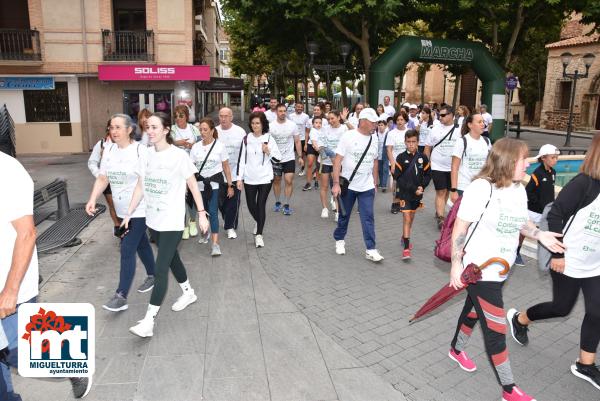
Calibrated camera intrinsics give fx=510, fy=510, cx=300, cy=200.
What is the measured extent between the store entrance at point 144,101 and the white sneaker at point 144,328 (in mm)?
16461

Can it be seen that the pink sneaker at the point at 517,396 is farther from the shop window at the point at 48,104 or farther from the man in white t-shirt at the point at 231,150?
the shop window at the point at 48,104

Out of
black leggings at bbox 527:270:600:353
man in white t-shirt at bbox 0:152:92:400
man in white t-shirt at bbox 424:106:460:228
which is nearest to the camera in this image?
man in white t-shirt at bbox 0:152:92:400

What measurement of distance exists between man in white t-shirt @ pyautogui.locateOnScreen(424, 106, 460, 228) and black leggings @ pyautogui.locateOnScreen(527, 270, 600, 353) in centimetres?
442

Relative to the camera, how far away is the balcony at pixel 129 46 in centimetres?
1939

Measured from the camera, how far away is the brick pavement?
3863 mm

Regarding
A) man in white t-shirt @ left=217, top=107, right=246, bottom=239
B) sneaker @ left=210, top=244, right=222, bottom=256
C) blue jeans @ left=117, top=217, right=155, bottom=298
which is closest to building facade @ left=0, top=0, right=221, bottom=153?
man in white t-shirt @ left=217, top=107, right=246, bottom=239

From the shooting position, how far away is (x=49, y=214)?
850 centimetres

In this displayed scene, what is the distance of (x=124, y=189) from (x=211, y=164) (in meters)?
1.86

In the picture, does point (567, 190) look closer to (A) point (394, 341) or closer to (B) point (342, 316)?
(A) point (394, 341)

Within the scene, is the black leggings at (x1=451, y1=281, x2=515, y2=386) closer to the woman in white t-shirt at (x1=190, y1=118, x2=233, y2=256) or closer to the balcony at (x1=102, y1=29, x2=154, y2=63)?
the woman in white t-shirt at (x1=190, y1=118, x2=233, y2=256)

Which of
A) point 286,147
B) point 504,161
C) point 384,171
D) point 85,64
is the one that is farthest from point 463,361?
point 85,64

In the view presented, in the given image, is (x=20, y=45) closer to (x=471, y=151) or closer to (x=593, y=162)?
(x=471, y=151)

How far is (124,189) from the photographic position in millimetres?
5176

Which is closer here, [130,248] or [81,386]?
[81,386]
